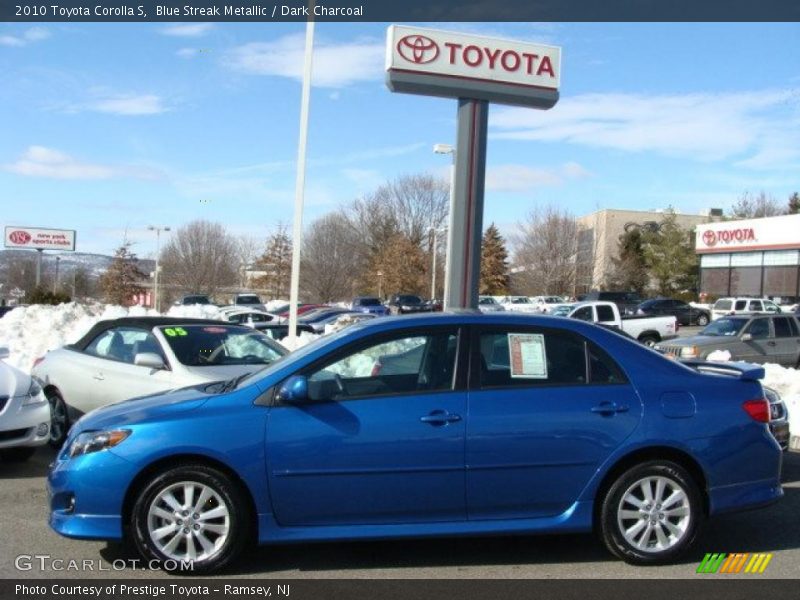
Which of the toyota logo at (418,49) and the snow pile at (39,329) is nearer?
the toyota logo at (418,49)

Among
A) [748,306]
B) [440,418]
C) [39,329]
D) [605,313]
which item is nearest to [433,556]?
[440,418]

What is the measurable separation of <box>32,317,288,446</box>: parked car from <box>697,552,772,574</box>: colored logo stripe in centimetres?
461

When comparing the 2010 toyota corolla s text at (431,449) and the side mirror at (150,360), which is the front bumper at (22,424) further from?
the 2010 toyota corolla s text at (431,449)

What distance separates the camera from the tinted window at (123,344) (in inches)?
344

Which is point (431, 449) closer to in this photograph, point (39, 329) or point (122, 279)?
point (39, 329)

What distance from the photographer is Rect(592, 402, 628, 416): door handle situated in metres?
5.23

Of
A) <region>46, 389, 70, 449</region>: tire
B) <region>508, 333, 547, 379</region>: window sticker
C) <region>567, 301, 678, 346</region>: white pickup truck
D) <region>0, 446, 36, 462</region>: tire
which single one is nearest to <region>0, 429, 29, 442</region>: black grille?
<region>0, 446, 36, 462</region>: tire

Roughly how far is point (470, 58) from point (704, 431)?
36.2ft

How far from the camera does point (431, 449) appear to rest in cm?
505

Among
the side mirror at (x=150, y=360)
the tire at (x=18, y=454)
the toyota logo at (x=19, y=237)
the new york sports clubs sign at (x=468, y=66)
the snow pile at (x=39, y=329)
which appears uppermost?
the new york sports clubs sign at (x=468, y=66)

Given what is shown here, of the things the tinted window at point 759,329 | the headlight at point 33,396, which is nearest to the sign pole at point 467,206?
the tinted window at point 759,329

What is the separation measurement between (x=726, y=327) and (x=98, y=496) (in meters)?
16.2

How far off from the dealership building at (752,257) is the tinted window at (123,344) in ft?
153

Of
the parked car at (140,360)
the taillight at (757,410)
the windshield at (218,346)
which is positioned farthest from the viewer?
the windshield at (218,346)
